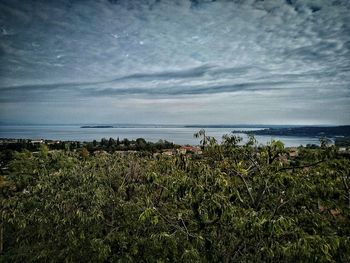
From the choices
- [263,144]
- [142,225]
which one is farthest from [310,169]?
[142,225]

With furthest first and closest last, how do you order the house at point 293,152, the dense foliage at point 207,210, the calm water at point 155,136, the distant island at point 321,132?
the calm water at point 155,136, the distant island at point 321,132, the house at point 293,152, the dense foliage at point 207,210

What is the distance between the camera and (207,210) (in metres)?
2.82

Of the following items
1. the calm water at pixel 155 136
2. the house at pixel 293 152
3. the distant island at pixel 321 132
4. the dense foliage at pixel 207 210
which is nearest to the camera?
the dense foliage at pixel 207 210

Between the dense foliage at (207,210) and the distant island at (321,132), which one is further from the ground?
the distant island at (321,132)

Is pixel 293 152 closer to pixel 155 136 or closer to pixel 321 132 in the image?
pixel 321 132

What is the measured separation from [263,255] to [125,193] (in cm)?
205

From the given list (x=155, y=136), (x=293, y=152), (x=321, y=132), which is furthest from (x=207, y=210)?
(x=155, y=136)

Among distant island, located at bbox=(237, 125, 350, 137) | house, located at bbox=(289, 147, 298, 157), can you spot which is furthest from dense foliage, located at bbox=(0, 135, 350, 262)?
distant island, located at bbox=(237, 125, 350, 137)

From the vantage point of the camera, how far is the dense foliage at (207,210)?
2510mm

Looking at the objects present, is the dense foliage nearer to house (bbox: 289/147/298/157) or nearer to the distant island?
house (bbox: 289/147/298/157)

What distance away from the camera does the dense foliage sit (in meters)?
2.51

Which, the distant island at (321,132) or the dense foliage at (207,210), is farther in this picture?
the distant island at (321,132)

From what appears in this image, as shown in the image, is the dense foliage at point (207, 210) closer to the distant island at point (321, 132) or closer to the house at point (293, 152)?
the house at point (293, 152)

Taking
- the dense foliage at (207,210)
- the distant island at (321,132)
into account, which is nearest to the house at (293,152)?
the dense foliage at (207,210)
